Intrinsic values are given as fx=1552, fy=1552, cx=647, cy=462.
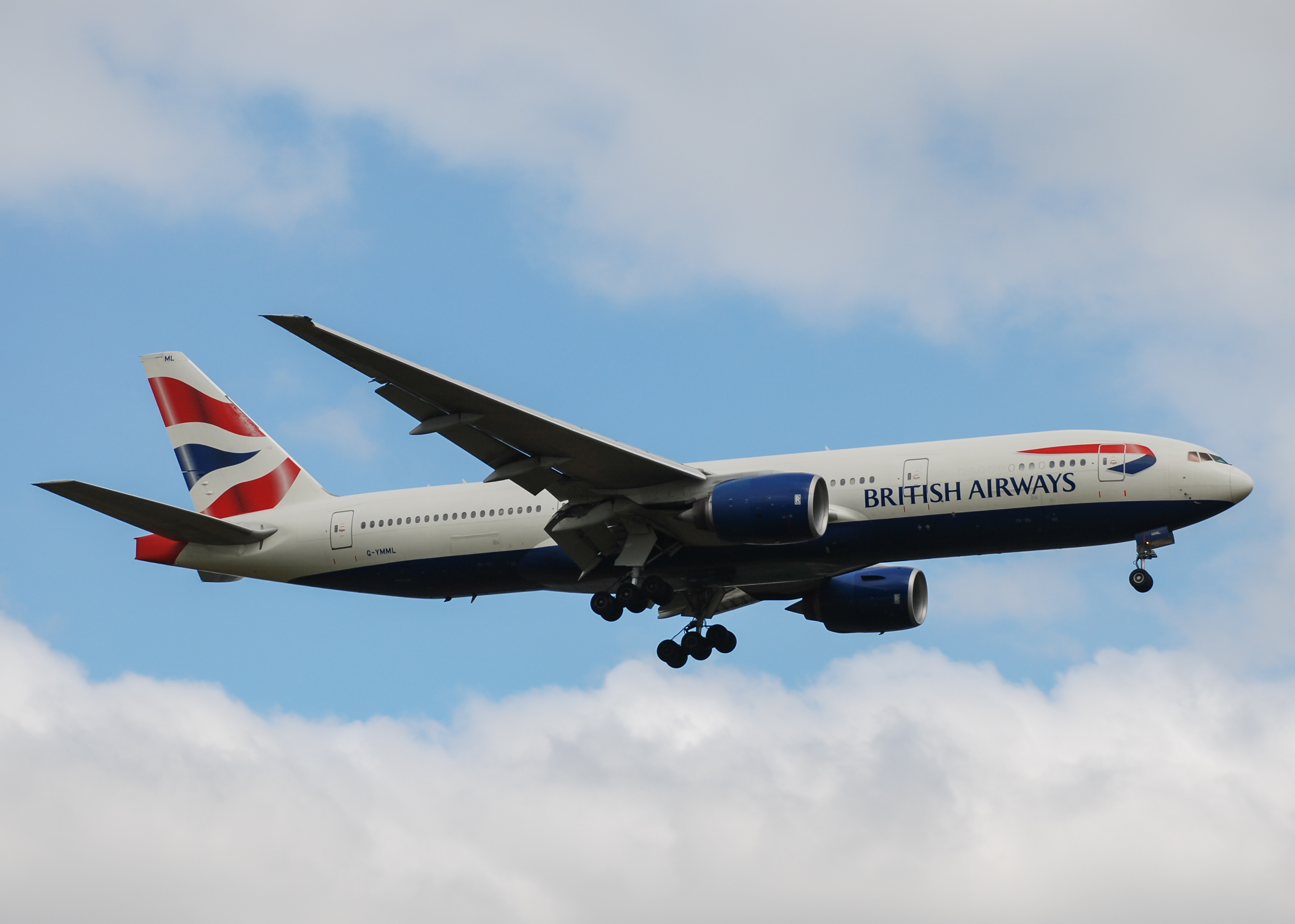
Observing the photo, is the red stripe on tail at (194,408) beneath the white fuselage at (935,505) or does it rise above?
above

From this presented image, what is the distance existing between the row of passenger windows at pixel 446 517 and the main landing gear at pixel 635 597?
283 cm

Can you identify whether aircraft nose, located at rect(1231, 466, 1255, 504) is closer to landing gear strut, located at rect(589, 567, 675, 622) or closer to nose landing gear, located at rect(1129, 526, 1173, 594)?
nose landing gear, located at rect(1129, 526, 1173, 594)

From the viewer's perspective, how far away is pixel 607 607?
117ft

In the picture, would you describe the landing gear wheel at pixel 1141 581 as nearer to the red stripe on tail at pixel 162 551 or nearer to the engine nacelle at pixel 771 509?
the engine nacelle at pixel 771 509

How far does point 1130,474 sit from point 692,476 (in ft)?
30.4

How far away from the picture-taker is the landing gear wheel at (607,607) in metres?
35.7

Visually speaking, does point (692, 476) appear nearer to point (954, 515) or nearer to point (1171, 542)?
point (954, 515)

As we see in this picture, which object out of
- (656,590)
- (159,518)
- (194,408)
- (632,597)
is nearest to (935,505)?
(656,590)

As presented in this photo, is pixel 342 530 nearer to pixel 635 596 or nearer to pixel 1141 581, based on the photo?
pixel 635 596

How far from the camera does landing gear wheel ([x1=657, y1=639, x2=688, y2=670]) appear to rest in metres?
38.9

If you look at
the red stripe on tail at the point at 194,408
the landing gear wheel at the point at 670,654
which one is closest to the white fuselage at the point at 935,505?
the landing gear wheel at the point at 670,654

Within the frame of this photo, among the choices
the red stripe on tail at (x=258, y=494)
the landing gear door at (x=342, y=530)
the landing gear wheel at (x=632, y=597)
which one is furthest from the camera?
the red stripe on tail at (x=258, y=494)

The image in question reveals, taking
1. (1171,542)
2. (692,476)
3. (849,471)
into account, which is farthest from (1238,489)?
(692,476)

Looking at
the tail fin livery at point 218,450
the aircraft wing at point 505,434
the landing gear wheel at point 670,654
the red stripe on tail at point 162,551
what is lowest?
the landing gear wheel at point 670,654
